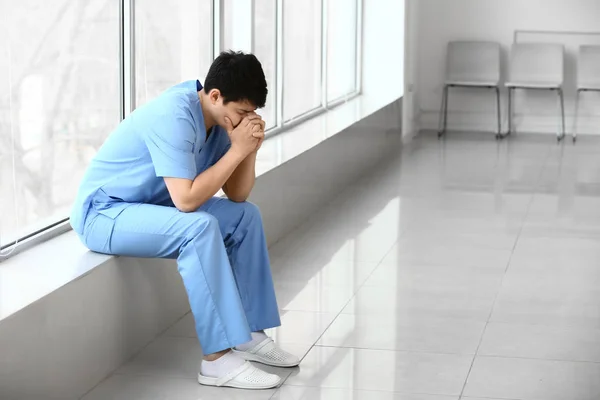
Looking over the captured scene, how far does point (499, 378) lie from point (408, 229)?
217cm

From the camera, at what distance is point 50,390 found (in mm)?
2828

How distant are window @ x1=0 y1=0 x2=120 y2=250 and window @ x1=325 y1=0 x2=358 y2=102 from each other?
3.78m

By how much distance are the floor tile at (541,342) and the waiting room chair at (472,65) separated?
5.48m

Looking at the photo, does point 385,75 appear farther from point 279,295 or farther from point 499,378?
point 499,378

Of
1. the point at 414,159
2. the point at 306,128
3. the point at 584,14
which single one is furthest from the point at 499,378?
the point at 584,14

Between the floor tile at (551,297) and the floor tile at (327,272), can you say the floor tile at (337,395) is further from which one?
the floor tile at (327,272)

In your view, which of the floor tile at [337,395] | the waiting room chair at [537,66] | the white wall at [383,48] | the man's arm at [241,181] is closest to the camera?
the floor tile at [337,395]

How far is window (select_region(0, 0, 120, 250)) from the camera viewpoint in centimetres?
322

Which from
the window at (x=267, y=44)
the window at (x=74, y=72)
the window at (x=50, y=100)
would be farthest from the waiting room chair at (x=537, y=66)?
the window at (x=50, y=100)

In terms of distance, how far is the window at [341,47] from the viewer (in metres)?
7.69

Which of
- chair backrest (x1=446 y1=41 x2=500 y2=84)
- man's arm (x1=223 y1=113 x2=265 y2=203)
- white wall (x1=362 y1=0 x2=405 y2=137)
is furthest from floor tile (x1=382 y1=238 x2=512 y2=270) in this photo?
chair backrest (x1=446 y1=41 x2=500 y2=84)

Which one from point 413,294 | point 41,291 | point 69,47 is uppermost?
point 69,47

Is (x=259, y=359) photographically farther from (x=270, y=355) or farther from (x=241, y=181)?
(x=241, y=181)

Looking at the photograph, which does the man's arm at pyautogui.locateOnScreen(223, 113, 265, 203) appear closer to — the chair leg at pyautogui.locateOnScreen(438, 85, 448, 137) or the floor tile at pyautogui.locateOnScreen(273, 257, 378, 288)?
the floor tile at pyautogui.locateOnScreen(273, 257, 378, 288)
